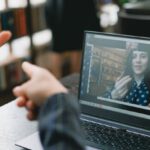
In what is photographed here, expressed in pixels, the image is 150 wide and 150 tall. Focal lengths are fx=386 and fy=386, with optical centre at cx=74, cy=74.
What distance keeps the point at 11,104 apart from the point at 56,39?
186 centimetres

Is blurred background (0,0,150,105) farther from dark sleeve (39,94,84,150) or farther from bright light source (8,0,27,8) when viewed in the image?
dark sleeve (39,94,84,150)

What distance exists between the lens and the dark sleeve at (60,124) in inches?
28.3

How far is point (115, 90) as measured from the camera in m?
1.29

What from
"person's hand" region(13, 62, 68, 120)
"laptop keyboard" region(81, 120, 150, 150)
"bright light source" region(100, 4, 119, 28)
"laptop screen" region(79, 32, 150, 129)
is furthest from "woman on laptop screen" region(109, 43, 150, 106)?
"bright light source" region(100, 4, 119, 28)

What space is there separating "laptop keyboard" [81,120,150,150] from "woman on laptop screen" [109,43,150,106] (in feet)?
0.36

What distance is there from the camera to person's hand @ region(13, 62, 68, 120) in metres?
0.78

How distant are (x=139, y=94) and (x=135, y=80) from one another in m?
0.05

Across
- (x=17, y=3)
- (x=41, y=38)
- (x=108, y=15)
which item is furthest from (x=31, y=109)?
(x=108, y=15)

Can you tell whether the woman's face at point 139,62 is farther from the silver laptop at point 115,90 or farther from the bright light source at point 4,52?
the bright light source at point 4,52

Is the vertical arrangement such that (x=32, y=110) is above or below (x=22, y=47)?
above

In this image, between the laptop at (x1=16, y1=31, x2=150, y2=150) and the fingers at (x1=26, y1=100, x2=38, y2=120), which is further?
the laptop at (x1=16, y1=31, x2=150, y2=150)

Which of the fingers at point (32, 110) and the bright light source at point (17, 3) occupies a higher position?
the fingers at point (32, 110)

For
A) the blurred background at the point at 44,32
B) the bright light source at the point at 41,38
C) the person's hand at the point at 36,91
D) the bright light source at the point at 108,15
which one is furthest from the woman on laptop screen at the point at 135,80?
the bright light source at the point at 108,15

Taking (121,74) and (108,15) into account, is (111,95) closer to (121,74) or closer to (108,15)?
(121,74)
